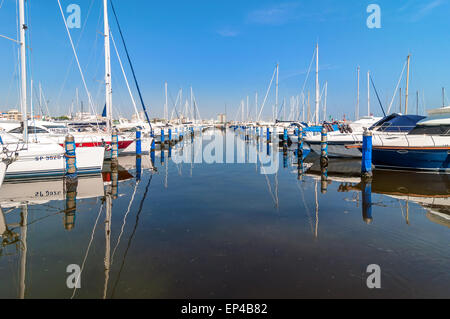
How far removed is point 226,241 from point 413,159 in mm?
13468

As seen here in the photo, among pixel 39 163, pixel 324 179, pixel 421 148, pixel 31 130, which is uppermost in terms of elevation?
pixel 31 130

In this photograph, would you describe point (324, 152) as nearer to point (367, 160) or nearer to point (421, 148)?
point (367, 160)

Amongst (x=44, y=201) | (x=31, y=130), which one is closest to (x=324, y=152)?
(x=44, y=201)

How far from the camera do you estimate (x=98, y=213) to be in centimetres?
820

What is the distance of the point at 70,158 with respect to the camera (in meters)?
12.7

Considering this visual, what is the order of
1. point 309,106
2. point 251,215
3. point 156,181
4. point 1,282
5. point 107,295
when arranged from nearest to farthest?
point 107,295, point 1,282, point 251,215, point 156,181, point 309,106

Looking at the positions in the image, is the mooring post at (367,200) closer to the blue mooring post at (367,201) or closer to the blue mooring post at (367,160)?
the blue mooring post at (367,201)

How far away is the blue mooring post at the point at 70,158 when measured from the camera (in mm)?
12555

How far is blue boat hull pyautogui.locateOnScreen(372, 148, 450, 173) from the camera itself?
48.1 ft

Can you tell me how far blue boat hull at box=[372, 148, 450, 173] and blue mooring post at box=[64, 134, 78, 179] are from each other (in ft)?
50.6
